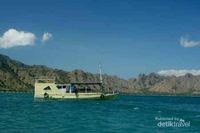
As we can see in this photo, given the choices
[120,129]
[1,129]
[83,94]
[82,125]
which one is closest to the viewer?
[1,129]

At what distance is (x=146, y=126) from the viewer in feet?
157

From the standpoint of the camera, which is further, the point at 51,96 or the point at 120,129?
the point at 51,96

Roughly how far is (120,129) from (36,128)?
883 centimetres

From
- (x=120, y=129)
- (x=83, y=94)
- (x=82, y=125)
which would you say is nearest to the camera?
(x=120, y=129)

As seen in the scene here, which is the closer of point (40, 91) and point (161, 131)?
point (161, 131)

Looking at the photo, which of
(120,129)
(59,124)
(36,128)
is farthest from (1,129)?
(120,129)

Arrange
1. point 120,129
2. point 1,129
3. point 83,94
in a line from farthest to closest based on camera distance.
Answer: point 83,94, point 120,129, point 1,129

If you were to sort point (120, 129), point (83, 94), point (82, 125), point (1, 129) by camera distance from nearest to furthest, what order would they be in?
point (1, 129) → point (120, 129) → point (82, 125) → point (83, 94)

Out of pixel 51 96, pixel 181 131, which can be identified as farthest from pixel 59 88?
pixel 181 131

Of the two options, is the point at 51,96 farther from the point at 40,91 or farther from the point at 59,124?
the point at 59,124

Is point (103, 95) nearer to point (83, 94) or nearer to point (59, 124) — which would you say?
point (83, 94)

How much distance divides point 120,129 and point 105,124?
16.7ft

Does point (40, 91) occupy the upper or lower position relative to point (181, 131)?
upper

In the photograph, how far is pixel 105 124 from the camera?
49.5 m
